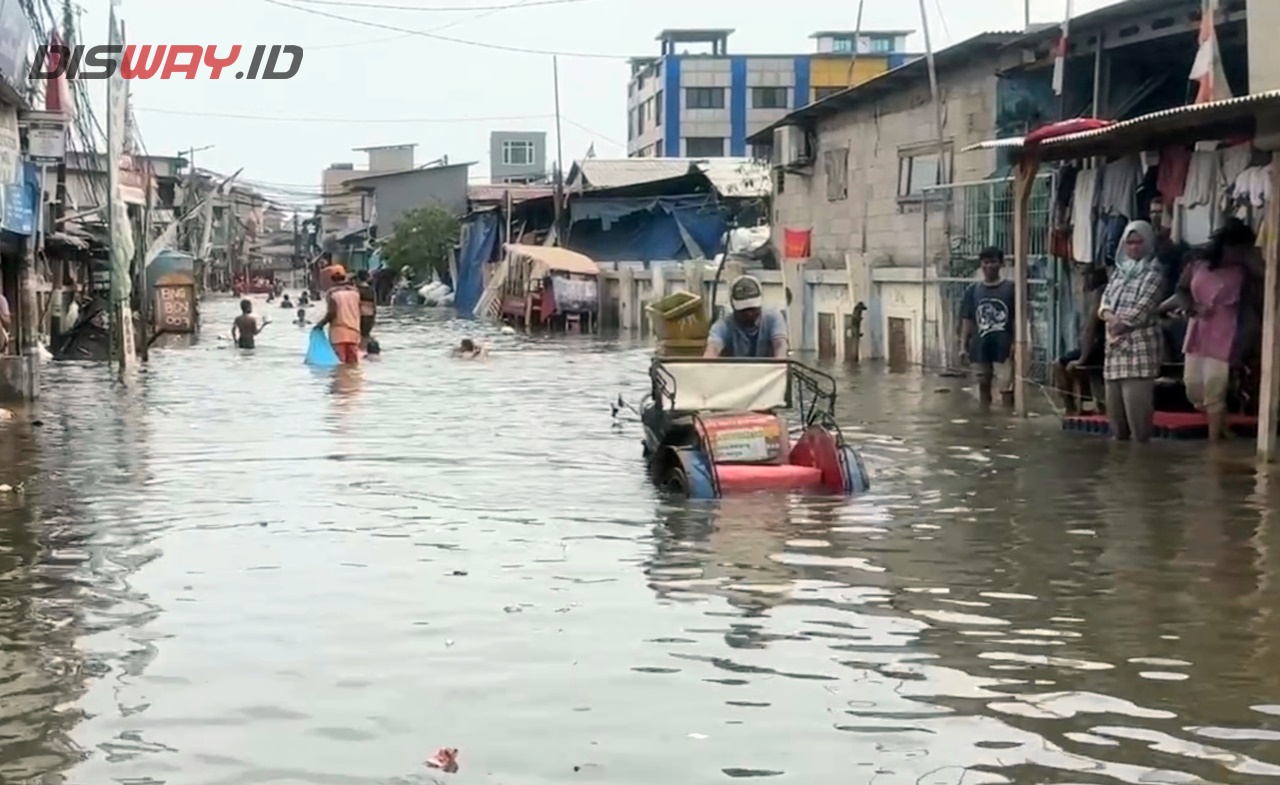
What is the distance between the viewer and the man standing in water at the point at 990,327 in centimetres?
1825

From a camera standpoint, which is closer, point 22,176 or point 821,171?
point 22,176

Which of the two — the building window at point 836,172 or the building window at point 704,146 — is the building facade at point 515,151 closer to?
the building window at point 704,146

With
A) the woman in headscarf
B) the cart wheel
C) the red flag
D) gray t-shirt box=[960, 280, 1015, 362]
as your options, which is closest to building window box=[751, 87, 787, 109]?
the red flag

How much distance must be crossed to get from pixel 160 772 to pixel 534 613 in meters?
2.65

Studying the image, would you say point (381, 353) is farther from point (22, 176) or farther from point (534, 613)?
point (534, 613)

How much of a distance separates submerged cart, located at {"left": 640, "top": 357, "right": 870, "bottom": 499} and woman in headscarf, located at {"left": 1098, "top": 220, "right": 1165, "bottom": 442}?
3.10 metres

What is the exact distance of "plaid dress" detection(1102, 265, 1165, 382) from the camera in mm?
13773

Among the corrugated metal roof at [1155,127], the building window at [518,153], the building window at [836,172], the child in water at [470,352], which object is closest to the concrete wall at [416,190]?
the building window at [518,153]

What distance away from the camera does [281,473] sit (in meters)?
13.5

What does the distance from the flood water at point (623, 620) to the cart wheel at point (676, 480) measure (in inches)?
6.6

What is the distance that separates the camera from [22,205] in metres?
21.6

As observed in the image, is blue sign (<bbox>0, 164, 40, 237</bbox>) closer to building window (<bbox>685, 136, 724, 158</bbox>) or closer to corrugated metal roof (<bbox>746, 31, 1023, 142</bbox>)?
corrugated metal roof (<bbox>746, 31, 1023, 142</bbox>)

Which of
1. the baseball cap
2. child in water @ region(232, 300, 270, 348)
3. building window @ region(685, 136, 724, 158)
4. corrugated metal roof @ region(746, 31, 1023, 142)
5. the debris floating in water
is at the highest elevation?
building window @ region(685, 136, 724, 158)

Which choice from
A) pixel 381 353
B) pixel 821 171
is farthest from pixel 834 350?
pixel 381 353
